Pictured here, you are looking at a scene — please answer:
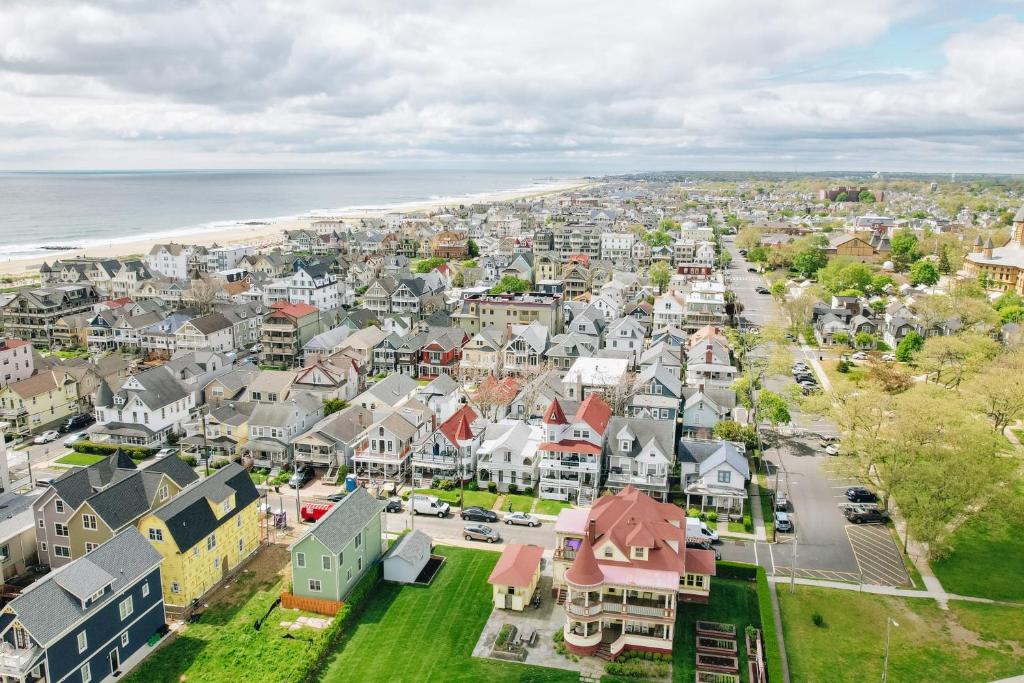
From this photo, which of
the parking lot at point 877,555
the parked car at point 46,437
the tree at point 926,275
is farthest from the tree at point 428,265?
the parking lot at point 877,555

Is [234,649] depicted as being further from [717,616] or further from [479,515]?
[717,616]

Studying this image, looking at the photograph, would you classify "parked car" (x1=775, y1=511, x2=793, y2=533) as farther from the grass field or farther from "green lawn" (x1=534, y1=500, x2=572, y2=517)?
the grass field

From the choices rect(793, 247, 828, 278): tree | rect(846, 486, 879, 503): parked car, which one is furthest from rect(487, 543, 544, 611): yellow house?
rect(793, 247, 828, 278): tree

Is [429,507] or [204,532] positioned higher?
[204,532]

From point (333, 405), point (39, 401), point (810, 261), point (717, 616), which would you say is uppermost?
point (810, 261)

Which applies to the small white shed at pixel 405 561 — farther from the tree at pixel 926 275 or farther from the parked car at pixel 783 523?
the tree at pixel 926 275

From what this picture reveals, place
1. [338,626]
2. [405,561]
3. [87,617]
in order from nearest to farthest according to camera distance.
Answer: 1. [87,617]
2. [338,626]
3. [405,561]

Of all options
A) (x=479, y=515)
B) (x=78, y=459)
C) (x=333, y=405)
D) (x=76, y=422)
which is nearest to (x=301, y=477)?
(x=333, y=405)
